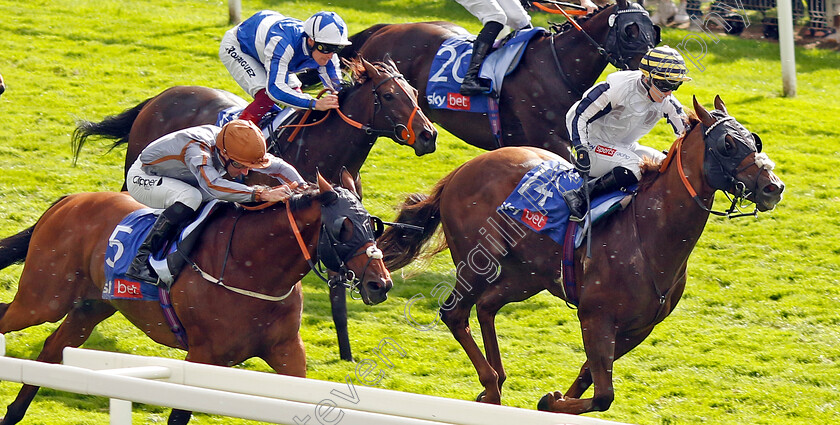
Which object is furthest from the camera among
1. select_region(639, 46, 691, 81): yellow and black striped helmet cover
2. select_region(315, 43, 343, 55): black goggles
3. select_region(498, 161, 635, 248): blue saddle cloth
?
select_region(315, 43, 343, 55): black goggles

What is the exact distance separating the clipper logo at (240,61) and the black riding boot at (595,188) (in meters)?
2.54

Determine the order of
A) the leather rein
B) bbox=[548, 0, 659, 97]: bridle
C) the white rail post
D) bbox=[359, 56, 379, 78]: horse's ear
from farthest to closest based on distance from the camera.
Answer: the white rail post → bbox=[548, 0, 659, 97]: bridle → bbox=[359, 56, 379, 78]: horse's ear → the leather rein

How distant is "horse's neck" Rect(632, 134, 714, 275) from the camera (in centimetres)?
531

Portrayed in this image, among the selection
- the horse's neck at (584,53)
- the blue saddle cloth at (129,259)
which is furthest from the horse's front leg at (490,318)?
the horse's neck at (584,53)

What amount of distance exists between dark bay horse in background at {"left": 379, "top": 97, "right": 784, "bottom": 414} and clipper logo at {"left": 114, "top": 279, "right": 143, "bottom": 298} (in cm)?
185

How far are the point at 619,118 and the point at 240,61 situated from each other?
9.04 ft

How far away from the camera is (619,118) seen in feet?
19.4

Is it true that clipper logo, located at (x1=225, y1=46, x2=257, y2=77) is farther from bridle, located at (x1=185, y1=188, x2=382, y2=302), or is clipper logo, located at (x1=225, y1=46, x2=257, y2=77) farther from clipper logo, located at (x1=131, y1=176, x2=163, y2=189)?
bridle, located at (x1=185, y1=188, x2=382, y2=302)

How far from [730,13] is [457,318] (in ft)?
27.8

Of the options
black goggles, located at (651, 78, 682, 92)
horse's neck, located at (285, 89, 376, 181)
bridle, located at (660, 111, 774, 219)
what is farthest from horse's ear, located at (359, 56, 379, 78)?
bridle, located at (660, 111, 774, 219)

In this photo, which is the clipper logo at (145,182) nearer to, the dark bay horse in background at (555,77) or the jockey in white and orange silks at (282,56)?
the jockey in white and orange silks at (282,56)

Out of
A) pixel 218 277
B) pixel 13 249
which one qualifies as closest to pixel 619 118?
pixel 218 277

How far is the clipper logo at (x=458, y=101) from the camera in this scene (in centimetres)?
797

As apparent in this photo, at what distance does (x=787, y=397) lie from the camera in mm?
6562
